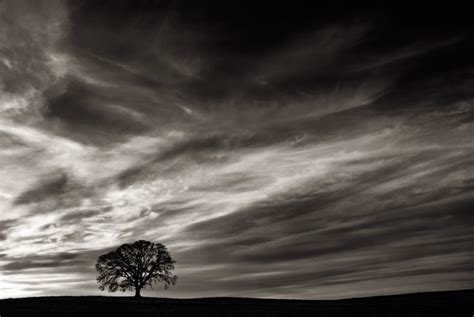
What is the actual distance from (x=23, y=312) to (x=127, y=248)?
39.5 metres

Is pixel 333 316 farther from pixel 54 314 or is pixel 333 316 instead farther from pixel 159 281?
pixel 159 281

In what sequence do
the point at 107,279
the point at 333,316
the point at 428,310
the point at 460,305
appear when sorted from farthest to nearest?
the point at 107,279 < the point at 460,305 < the point at 428,310 < the point at 333,316

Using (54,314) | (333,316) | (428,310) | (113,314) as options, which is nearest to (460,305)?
(428,310)

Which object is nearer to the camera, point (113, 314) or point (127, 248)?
point (113, 314)

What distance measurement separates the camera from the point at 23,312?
3466 cm

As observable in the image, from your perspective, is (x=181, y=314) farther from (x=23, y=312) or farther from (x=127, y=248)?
(x=127, y=248)

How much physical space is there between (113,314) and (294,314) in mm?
13745

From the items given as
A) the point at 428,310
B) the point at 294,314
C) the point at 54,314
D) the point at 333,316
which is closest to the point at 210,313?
the point at 294,314

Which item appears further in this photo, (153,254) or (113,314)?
(153,254)

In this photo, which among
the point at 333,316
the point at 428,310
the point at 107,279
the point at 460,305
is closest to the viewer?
the point at 333,316

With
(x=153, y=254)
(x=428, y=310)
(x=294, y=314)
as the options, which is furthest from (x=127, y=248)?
(x=428, y=310)

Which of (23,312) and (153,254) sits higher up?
(153,254)

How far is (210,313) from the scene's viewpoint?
34.6m

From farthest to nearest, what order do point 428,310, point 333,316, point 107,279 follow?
point 107,279
point 428,310
point 333,316
